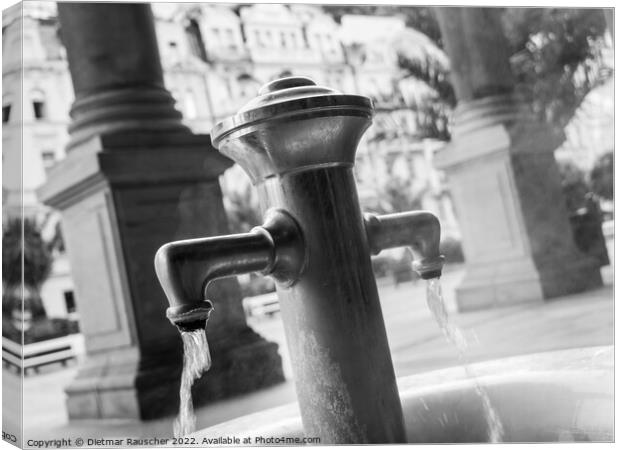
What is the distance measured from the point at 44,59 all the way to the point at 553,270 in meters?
2.87

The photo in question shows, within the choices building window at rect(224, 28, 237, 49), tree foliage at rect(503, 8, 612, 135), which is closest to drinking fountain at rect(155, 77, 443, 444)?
building window at rect(224, 28, 237, 49)

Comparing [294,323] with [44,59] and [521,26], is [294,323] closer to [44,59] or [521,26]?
[44,59]

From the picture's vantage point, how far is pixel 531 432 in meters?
1.50

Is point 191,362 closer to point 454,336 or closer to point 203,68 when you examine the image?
point 454,336

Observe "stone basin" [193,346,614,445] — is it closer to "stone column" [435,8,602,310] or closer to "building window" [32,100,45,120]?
"building window" [32,100,45,120]

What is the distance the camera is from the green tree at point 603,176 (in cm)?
342

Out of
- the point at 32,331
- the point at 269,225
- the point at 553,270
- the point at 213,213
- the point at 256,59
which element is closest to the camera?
the point at 269,225

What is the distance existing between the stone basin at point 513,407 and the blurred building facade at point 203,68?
1.18 meters

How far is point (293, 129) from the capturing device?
1.05 metres

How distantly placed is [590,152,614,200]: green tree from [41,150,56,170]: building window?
2.42 metres

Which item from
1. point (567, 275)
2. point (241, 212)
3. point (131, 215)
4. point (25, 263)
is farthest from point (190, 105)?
point (567, 275)

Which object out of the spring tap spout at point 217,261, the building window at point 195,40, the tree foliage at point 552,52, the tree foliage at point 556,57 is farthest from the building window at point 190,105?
the spring tap spout at point 217,261

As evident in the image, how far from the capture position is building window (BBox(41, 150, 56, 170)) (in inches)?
101

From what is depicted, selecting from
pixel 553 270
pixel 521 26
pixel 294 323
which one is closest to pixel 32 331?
pixel 294 323
